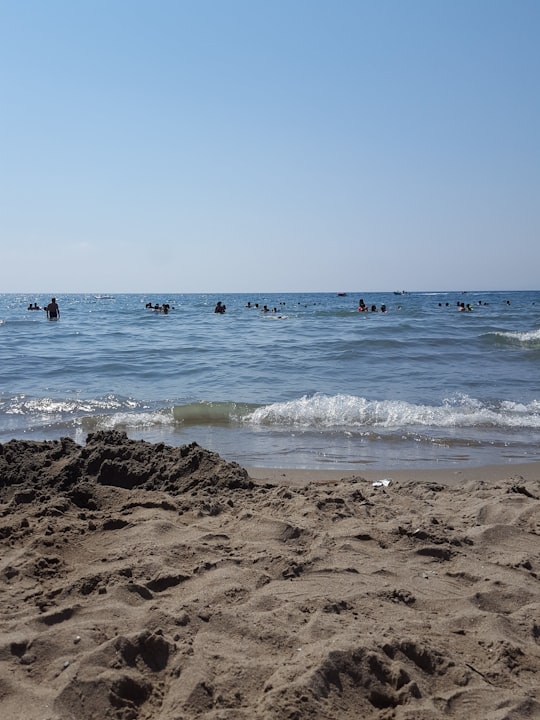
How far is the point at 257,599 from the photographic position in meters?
2.77

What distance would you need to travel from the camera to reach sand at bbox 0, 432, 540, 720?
84.7 inches

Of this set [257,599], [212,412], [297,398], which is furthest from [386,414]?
[257,599]

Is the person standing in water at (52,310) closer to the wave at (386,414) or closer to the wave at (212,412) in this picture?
the wave at (212,412)

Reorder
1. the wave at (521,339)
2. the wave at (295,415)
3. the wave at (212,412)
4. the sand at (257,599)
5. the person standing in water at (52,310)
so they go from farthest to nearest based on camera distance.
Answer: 1. the person standing in water at (52,310)
2. the wave at (521,339)
3. the wave at (212,412)
4. the wave at (295,415)
5. the sand at (257,599)

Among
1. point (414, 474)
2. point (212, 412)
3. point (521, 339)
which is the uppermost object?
point (521, 339)

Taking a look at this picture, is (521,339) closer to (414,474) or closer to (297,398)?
(297,398)

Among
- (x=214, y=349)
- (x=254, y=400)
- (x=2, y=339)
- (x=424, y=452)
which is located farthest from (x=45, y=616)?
(x=2, y=339)

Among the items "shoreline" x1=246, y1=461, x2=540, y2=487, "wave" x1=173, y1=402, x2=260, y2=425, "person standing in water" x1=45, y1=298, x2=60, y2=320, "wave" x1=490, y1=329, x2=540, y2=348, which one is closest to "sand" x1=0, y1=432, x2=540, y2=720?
"shoreline" x1=246, y1=461, x2=540, y2=487

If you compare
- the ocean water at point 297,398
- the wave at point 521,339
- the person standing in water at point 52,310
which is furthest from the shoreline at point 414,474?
the person standing in water at point 52,310

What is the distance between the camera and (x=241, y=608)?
2.69 meters

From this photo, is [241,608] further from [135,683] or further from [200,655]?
[135,683]

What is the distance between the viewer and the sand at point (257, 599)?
215cm

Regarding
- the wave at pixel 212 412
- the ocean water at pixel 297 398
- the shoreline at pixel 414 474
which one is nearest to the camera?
the shoreline at pixel 414 474

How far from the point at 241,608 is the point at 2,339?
1896 cm
